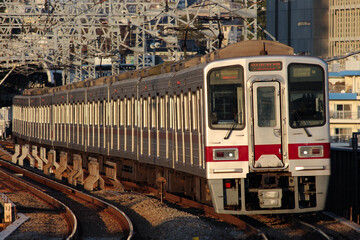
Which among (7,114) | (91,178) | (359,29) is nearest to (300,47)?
(359,29)

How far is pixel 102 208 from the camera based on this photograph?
57.5ft

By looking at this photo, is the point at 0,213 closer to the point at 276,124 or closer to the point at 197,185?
the point at 197,185

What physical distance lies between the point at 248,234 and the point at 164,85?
18.3ft

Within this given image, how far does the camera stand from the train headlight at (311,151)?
42.1 ft

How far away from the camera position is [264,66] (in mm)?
12844

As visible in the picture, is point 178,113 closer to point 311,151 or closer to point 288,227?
point 311,151

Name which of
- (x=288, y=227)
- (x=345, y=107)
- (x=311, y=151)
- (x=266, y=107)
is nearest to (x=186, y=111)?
(x=266, y=107)

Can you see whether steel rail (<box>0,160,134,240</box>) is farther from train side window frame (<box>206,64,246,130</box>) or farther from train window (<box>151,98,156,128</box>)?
train side window frame (<box>206,64,246,130</box>)

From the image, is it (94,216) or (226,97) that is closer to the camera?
(226,97)

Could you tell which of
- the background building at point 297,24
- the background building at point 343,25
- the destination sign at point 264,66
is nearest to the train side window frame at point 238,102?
the destination sign at point 264,66

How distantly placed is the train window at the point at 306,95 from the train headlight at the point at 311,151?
1.24 ft

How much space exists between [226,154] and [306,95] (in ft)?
5.56

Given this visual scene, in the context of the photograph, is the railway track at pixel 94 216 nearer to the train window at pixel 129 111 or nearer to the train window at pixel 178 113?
the train window at pixel 178 113

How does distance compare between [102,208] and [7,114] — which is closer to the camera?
[102,208]
